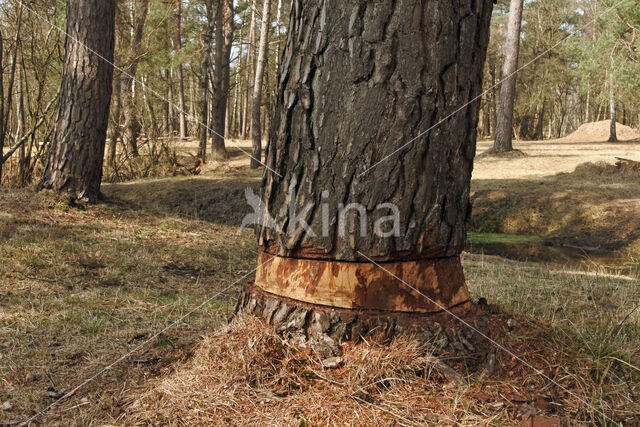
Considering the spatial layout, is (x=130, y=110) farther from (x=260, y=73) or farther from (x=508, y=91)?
(x=508, y=91)

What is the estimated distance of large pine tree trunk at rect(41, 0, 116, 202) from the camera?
253 inches

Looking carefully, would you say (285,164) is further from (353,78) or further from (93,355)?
(93,355)

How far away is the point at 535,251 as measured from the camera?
815 centimetres

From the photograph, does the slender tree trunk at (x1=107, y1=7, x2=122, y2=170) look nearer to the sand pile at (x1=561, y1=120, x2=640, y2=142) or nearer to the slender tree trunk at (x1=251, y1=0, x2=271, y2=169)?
the slender tree trunk at (x1=251, y1=0, x2=271, y2=169)

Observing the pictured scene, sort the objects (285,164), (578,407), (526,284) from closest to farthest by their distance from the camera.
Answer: (578,407), (285,164), (526,284)

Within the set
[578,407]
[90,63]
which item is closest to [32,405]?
[578,407]

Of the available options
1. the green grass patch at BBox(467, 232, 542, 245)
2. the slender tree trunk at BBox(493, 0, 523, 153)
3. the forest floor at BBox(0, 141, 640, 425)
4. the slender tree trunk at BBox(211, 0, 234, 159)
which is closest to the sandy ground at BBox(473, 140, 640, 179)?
the slender tree trunk at BBox(493, 0, 523, 153)

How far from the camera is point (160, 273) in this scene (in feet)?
15.2

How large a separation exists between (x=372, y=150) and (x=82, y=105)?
18.7 ft

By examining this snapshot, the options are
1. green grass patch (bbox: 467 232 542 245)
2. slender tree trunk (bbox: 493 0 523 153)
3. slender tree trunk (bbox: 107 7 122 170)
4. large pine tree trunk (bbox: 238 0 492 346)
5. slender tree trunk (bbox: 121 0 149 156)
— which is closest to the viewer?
large pine tree trunk (bbox: 238 0 492 346)

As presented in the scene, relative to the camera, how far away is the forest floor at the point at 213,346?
1866 mm

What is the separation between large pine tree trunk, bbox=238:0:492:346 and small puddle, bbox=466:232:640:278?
19.0 feet

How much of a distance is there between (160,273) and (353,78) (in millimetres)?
3303

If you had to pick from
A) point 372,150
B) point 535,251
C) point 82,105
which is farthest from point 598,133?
point 372,150
